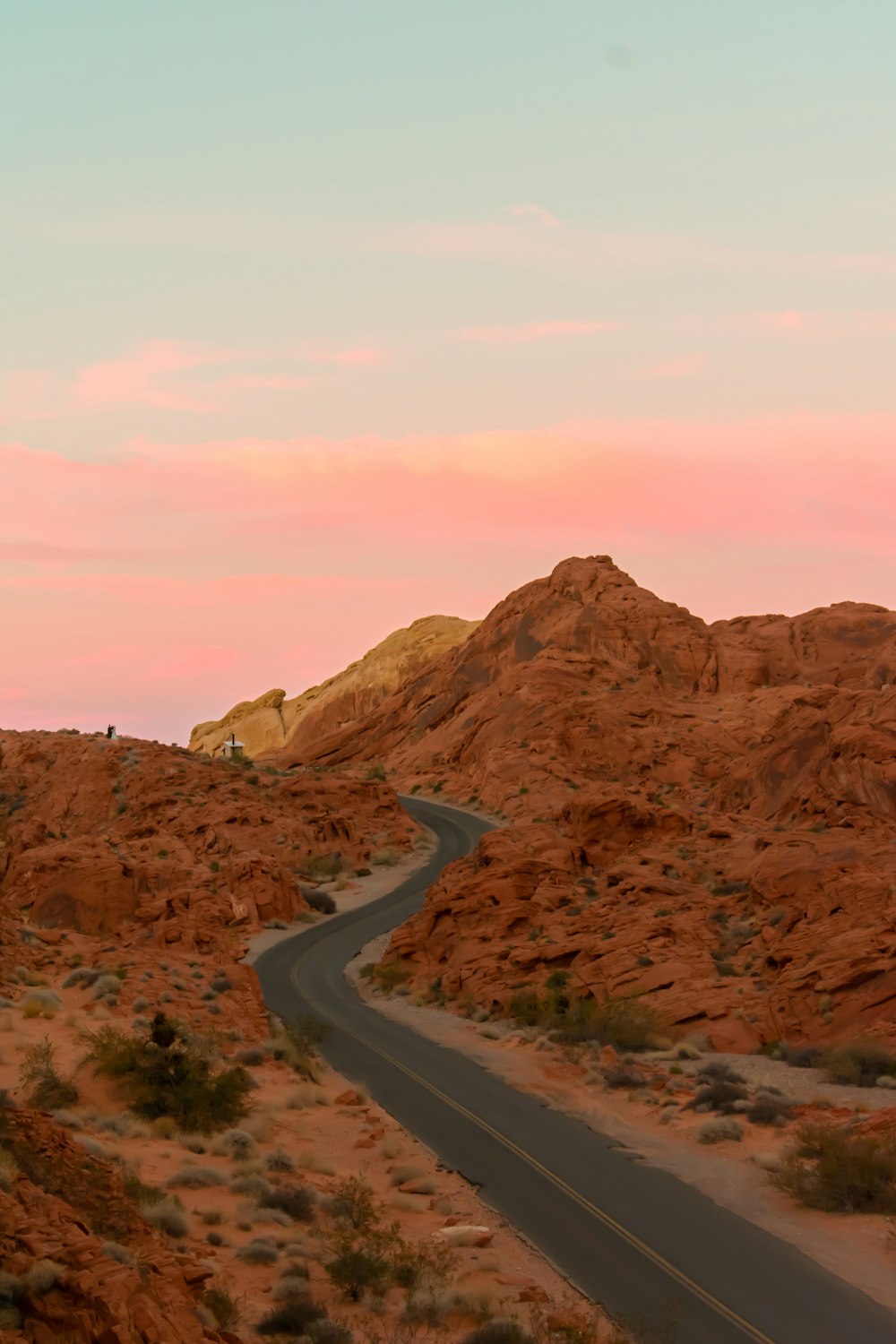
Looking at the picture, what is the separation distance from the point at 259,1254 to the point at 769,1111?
12.7 m

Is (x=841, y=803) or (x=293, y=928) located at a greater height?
(x=841, y=803)

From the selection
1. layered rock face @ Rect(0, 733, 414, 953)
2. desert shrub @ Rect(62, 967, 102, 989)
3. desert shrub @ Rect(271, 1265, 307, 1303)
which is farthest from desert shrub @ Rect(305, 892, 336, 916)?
desert shrub @ Rect(271, 1265, 307, 1303)

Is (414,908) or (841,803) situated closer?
(841,803)

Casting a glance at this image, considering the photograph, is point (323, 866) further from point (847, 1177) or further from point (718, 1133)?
point (847, 1177)

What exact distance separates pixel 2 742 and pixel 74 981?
6223cm

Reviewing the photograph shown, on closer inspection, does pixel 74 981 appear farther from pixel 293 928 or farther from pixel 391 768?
pixel 391 768

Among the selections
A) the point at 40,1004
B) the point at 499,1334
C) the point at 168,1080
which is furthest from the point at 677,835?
the point at 499,1334

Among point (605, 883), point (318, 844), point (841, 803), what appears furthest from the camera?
point (318, 844)

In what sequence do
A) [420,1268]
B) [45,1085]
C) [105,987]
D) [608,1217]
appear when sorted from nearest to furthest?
1. [420,1268]
2. [608,1217]
3. [45,1085]
4. [105,987]

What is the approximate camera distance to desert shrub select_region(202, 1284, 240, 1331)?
13.9m

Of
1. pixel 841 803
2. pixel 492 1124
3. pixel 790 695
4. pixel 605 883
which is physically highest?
pixel 790 695

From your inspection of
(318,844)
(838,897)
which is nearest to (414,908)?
(318,844)

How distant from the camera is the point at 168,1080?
23.3 meters

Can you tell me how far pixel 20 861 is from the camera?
56.4 m
